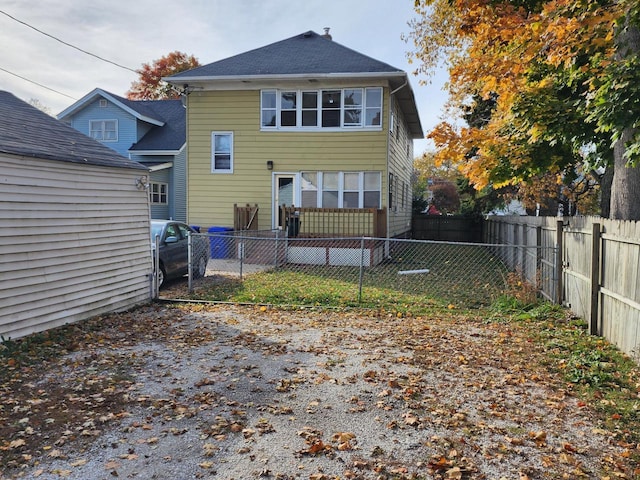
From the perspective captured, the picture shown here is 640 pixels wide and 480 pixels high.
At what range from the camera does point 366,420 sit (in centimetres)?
421

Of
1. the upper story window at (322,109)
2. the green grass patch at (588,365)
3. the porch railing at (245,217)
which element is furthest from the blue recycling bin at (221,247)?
the green grass patch at (588,365)

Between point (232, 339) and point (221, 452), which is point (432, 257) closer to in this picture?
point (232, 339)

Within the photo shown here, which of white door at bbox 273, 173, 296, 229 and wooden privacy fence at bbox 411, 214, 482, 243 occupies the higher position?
white door at bbox 273, 173, 296, 229

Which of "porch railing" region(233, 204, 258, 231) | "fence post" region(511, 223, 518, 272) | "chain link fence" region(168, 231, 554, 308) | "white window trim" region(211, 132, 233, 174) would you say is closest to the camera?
"chain link fence" region(168, 231, 554, 308)

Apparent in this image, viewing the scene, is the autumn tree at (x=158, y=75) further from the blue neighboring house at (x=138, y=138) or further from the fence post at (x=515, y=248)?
the fence post at (x=515, y=248)

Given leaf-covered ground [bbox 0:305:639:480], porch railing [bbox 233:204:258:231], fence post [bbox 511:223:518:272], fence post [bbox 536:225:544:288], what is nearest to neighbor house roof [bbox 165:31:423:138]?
porch railing [bbox 233:204:258:231]

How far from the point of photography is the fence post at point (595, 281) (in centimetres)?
679

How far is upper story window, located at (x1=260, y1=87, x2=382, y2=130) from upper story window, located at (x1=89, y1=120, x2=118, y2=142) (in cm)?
1223

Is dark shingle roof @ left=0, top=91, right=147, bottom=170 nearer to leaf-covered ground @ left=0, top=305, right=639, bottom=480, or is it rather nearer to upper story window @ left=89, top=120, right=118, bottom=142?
leaf-covered ground @ left=0, top=305, right=639, bottom=480

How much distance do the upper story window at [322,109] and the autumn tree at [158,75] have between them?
3104 centimetres

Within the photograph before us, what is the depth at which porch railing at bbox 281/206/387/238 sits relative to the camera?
15.2 meters

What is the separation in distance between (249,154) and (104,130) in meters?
12.6

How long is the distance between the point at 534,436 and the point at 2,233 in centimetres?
667

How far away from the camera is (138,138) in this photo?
25.0 meters
